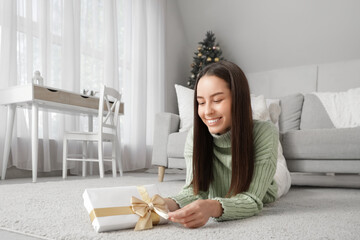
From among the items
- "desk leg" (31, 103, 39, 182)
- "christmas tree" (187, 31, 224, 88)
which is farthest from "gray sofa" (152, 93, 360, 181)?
"christmas tree" (187, 31, 224, 88)

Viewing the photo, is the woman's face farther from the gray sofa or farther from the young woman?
the gray sofa

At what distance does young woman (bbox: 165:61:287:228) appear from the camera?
0.95 meters

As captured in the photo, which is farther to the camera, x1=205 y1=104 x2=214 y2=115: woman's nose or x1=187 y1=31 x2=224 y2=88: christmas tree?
x1=187 y1=31 x2=224 y2=88: christmas tree

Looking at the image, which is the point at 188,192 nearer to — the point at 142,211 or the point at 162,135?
the point at 142,211

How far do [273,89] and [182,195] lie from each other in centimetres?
409

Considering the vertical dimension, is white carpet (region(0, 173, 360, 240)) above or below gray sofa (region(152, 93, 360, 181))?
below

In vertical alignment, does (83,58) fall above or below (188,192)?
above

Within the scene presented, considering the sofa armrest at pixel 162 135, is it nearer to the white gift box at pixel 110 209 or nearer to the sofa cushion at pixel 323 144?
the sofa cushion at pixel 323 144

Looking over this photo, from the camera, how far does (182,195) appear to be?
3.43 ft

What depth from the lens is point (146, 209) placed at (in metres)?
0.87

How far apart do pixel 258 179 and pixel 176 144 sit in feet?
5.36

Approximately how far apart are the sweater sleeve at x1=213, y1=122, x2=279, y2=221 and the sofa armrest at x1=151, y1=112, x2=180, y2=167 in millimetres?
1704

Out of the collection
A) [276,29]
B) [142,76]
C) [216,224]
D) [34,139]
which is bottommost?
[216,224]

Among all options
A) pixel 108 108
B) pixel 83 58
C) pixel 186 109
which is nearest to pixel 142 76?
pixel 83 58
